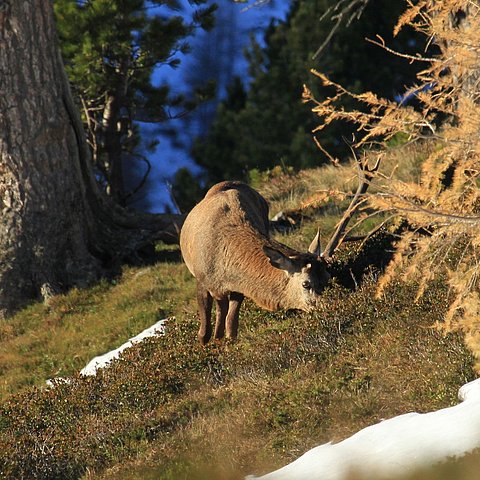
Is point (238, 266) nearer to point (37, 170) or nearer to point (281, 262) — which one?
point (281, 262)

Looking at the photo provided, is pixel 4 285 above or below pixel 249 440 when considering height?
below

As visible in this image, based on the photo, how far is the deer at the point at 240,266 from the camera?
10.1 metres

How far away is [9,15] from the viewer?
1591cm

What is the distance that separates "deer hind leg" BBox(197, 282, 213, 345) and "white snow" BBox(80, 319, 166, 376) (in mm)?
1163

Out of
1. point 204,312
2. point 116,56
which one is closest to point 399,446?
point 204,312

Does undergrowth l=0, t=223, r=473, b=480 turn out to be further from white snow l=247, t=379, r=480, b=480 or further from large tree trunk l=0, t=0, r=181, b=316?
large tree trunk l=0, t=0, r=181, b=316

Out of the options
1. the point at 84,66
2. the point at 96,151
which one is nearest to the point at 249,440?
the point at 84,66

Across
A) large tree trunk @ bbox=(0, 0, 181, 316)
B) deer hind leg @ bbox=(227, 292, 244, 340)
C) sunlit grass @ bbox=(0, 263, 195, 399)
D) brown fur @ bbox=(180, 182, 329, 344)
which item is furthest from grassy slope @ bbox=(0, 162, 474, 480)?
large tree trunk @ bbox=(0, 0, 181, 316)

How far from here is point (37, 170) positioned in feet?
52.8

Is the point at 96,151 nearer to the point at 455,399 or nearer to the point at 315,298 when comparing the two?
the point at 315,298

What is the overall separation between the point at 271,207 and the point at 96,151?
1045 centimetres

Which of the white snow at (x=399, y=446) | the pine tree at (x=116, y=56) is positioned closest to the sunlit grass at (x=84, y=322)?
the white snow at (x=399, y=446)

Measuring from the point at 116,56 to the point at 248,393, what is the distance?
1674 cm

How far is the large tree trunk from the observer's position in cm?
1592
